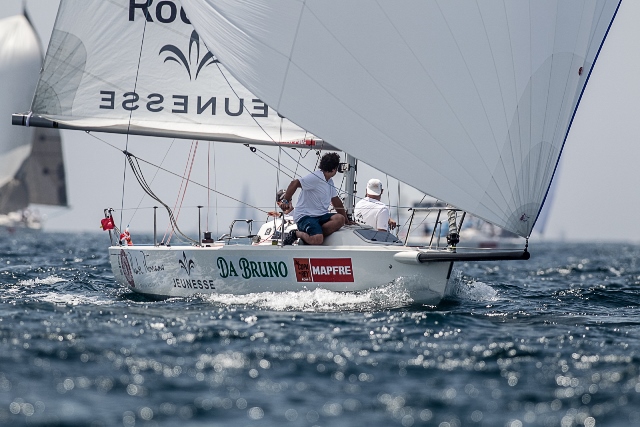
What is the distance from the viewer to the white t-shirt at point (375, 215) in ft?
36.1

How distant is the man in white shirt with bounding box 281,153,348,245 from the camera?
1020 cm

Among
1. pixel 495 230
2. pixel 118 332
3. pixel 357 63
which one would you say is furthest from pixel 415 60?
pixel 495 230

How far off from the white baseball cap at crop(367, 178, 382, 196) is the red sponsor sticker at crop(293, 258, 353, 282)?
75.0 inches

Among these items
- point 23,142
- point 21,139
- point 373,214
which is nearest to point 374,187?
point 373,214

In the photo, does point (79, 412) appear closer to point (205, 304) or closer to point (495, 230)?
point (205, 304)

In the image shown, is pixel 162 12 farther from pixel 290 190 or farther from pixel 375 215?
pixel 375 215

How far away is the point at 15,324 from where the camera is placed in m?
8.15

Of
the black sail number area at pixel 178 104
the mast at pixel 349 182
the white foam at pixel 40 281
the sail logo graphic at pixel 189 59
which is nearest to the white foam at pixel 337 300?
the mast at pixel 349 182

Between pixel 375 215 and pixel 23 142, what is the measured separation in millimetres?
35480

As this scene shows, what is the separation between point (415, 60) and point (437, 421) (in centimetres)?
490

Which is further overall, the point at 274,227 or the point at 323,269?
the point at 274,227

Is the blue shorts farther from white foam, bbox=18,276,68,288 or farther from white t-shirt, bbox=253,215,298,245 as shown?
white foam, bbox=18,276,68,288

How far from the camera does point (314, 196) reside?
10.3 metres

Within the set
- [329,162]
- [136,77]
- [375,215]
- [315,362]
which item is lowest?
[315,362]
